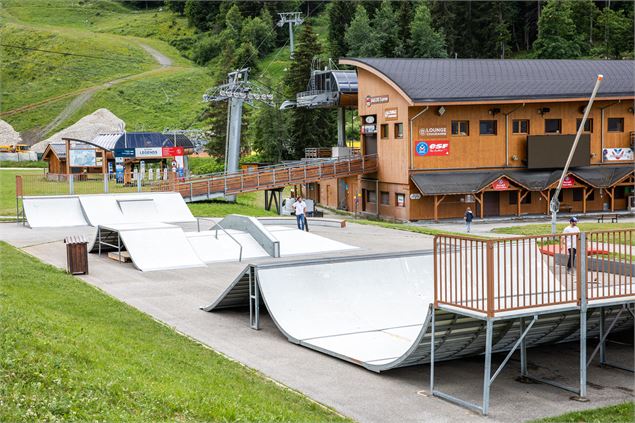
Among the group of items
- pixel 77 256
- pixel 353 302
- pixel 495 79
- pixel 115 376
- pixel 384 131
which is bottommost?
pixel 353 302

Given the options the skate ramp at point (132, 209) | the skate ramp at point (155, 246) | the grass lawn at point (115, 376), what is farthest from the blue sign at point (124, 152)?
the grass lawn at point (115, 376)

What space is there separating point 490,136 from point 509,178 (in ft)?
9.06

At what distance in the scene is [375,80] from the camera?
50.8 meters

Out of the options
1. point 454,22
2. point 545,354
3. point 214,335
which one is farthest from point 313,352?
point 454,22

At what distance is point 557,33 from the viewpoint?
102062 mm

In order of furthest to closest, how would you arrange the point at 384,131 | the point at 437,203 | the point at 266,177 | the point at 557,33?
the point at 557,33 → the point at 384,131 → the point at 266,177 → the point at 437,203

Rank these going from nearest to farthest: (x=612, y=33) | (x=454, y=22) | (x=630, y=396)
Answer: (x=630, y=396), (x=612, y=33), (x=454, y=22)

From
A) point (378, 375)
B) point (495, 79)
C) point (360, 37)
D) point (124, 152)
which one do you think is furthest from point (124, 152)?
point (360, 37)

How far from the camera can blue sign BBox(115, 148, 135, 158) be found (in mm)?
56875

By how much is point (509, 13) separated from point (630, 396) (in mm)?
107583

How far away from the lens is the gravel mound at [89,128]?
3339 inches

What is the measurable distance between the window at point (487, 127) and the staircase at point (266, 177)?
710cm

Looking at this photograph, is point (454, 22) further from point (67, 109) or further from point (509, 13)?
point (67, 109)

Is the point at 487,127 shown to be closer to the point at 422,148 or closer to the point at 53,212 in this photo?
the point at 422,148
